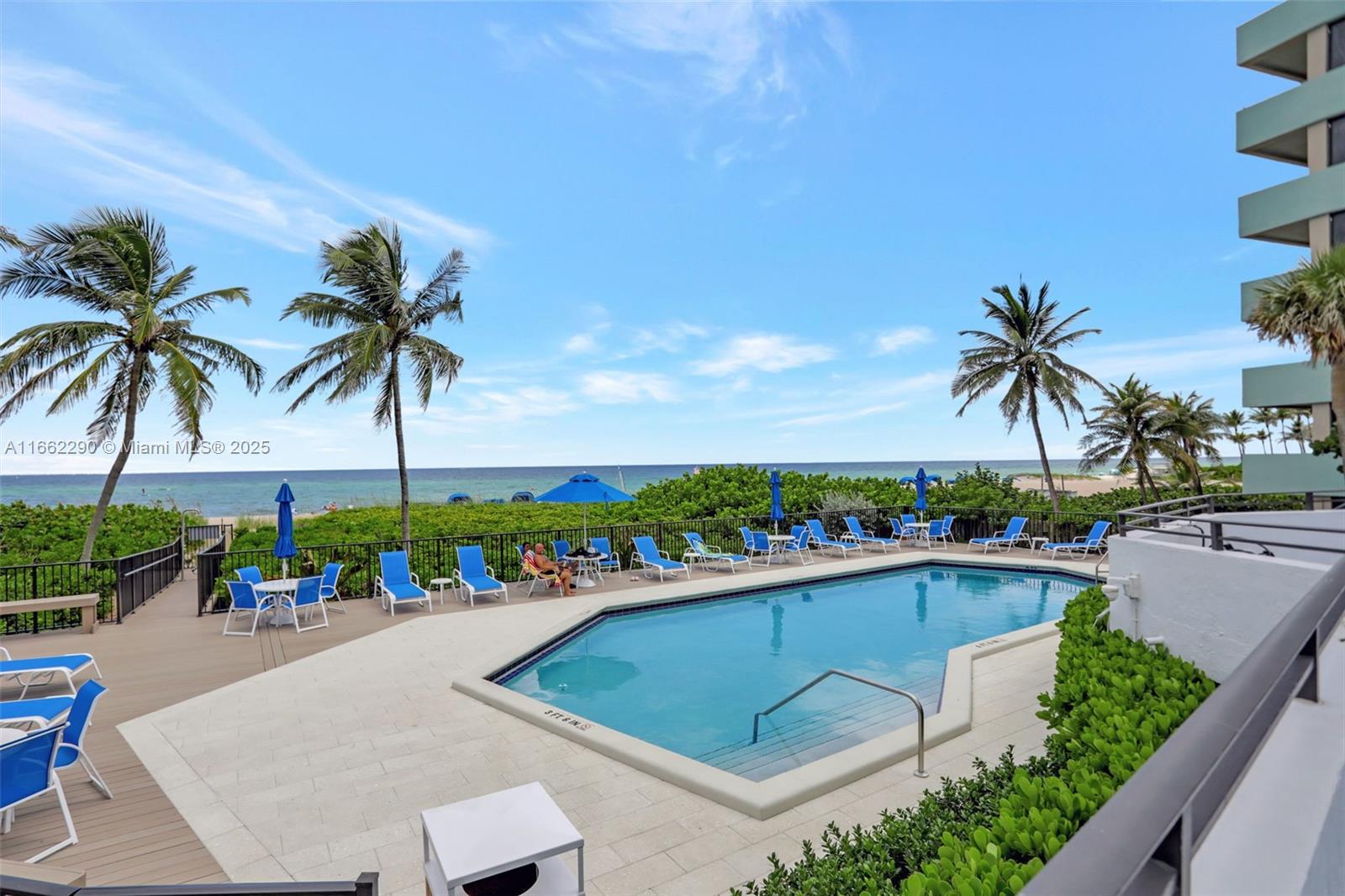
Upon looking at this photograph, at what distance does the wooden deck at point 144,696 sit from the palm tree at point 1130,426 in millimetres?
23536

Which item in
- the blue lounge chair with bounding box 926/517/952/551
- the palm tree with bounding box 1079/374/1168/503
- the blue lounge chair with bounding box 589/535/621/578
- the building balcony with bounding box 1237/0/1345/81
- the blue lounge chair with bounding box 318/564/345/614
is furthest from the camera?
the palm tree with bounding box 1079/374/1168/503

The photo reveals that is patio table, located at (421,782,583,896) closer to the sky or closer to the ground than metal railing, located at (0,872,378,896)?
closer to the ground

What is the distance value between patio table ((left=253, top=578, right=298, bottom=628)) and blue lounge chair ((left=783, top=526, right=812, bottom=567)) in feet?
34.9

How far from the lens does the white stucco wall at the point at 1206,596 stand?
5.79 m

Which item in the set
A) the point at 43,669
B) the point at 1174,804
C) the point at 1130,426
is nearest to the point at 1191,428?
the point at 1130,426

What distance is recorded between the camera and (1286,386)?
56.6ft

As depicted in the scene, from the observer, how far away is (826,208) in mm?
26891

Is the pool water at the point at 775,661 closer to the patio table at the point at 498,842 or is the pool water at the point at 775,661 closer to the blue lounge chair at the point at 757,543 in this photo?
the blue lounge chair at the point at 757,543

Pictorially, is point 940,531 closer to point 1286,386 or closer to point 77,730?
point 1286,386

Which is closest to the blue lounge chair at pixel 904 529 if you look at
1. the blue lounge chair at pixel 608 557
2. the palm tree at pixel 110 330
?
the blue lounge chair at pixel 608 557

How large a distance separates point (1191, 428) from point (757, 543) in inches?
709

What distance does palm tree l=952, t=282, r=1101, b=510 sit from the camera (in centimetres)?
2094

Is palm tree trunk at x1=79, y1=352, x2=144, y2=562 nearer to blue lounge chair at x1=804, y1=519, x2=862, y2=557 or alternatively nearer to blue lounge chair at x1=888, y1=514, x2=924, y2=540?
blue lounge chair at x1=804, y1=519, x2=862, y2=557

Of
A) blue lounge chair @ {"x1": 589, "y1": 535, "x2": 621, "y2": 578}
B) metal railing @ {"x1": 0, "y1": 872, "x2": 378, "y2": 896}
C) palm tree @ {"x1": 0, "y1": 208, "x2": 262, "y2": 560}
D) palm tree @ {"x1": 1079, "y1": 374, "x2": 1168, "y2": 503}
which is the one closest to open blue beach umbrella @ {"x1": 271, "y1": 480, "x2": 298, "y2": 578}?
palm tree @ {"x1": 0, "y1": 208, "x2": 262, "y2": 560}
